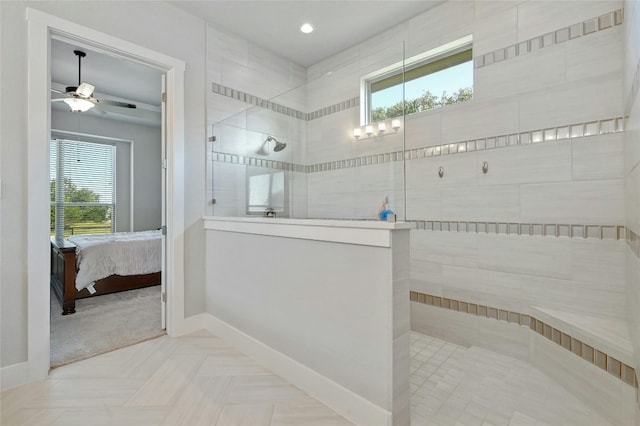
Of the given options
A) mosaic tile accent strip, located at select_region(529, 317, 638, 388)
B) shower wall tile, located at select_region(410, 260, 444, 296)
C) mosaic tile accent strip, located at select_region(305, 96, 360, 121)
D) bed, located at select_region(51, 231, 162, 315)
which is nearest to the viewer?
mosaic tile accent strip, located at select_region(529, 317, 638, 388)

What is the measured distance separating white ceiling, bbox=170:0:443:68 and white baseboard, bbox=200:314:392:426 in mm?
2574

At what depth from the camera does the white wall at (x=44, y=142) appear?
1724mm

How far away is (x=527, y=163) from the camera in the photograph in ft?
6.49

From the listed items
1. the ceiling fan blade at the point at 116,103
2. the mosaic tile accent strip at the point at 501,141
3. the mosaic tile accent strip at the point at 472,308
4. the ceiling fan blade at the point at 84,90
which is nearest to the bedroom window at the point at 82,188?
the ceiling fan blade at the point at 116,103

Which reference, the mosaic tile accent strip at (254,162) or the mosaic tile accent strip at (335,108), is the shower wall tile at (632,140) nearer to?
the mosaic tile accent strip at (335,108)

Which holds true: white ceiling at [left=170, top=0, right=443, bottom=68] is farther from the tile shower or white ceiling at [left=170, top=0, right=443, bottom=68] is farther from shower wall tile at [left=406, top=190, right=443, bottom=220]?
shower wall tile at [left=406, top=190, right=443, bottom=220]

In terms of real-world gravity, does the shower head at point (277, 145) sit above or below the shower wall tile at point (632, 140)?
above

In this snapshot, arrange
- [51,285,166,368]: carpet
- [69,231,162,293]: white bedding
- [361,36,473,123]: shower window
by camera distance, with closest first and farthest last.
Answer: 1. [51,285,166,368]: carpet
2. [361,36,473,123]: shower window
3. [69,231,162,293]: white bedding

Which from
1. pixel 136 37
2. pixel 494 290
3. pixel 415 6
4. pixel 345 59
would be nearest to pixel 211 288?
pixel 136 37

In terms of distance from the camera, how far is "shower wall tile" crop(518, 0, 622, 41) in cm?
174

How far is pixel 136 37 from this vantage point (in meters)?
2.24

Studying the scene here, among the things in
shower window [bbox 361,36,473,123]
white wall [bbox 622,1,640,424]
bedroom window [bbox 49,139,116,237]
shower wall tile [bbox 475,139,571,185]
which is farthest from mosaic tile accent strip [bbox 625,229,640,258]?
bedroom window [bbox 49,139,116,237]

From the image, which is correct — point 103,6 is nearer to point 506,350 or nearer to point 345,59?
point 345,59

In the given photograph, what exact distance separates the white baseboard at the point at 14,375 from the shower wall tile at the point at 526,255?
297 cm
